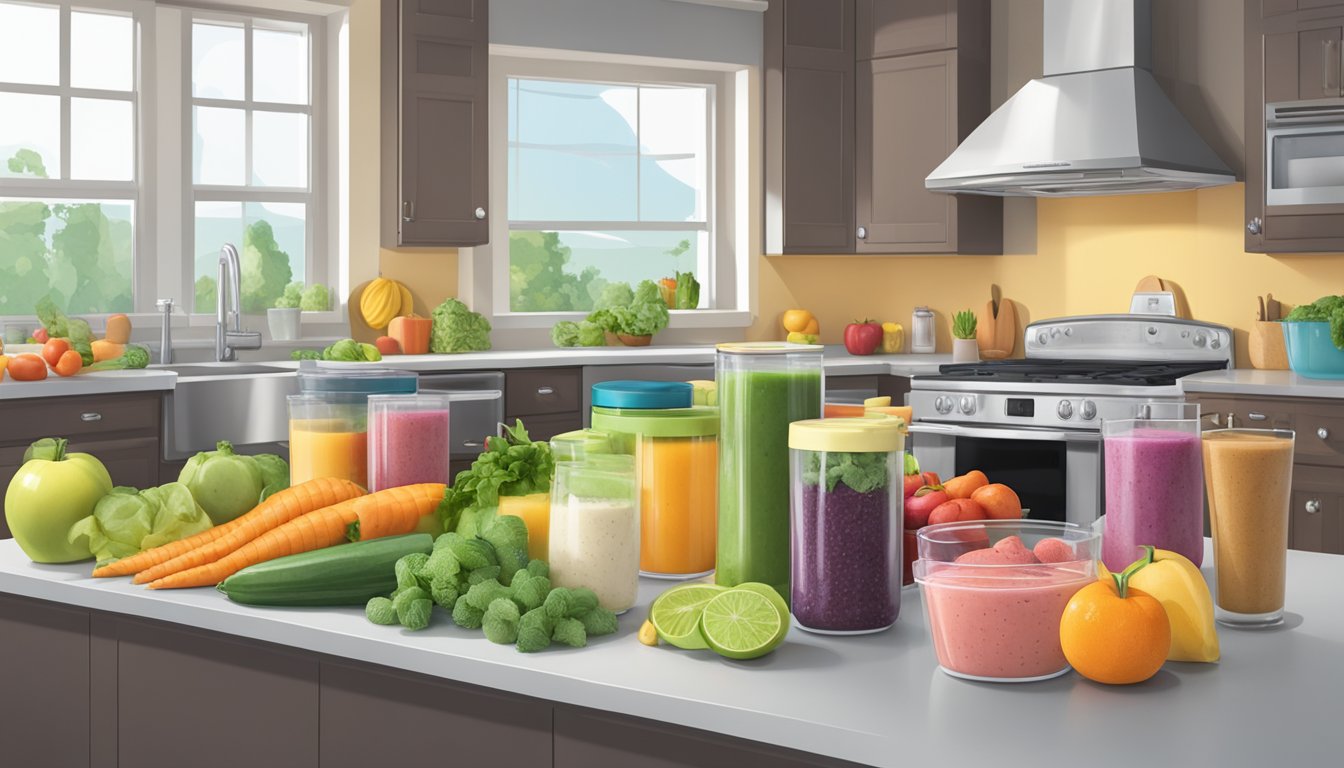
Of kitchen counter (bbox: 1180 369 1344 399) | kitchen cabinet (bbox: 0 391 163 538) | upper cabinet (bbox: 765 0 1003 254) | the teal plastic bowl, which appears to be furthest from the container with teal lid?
upper cabinet (bbox: 765 0 1003 254)

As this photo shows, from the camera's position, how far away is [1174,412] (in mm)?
1579

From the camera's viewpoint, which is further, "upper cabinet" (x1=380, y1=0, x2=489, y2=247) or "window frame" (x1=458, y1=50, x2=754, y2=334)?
"window frame" (x1=458, y1=50, x2=754, y2=334)

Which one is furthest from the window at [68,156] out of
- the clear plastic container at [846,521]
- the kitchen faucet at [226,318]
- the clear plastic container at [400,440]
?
the clear plastic container at [846,521]

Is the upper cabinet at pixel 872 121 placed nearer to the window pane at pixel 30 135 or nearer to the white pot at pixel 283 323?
the white pot at pixel 283 323

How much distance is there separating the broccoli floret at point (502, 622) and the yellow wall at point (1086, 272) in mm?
4224

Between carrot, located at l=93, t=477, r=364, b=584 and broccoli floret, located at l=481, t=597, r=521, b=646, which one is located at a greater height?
carrot, located at l=93, t=477, r=364, b=584

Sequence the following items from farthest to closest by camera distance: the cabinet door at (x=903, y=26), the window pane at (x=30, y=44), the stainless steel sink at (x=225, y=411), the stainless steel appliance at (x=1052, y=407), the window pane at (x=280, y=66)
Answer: the cabinet door at (x=903, y=26) < the window pane at (x=280, y=66) < the window pane at (x=30, y=44) < the stainless steel appliance at (x=1052, y=407) < the stainless steel sink at (x=225, y=411)

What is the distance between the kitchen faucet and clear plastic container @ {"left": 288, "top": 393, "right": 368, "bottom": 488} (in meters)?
3.09

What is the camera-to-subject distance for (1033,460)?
4590mm

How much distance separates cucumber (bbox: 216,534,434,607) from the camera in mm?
1525

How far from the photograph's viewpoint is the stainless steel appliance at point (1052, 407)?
4441 mm

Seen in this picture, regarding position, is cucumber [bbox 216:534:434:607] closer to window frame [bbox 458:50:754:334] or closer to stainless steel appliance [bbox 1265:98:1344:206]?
stainless steel appliance [bbox 1265:98:1344:206]

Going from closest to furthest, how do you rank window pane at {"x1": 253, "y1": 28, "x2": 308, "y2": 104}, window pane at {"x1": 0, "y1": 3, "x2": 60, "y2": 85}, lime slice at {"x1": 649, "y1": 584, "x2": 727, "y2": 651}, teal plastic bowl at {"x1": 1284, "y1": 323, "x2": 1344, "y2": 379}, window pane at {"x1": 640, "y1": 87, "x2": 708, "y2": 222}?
lime slice at {"x1": 649, "y1": 584, "x2": 727, "y2": 651}
teal plastic bowl at {"x1": 1284, "y1": 323, "x2": 1344, "y2": 379}
window pane at {"x1": 0, "y1": 3, "x2": 60, "y2": 85}
window pane at {"x1": 253, "y1": 28, "x2": 308, "y2": 104}
window pane at {"x1": 640, "y1": 87, "x2": 708, "y2": 222}

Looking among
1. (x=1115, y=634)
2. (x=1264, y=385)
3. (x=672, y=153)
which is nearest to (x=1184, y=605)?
(x=1115, y=634)
